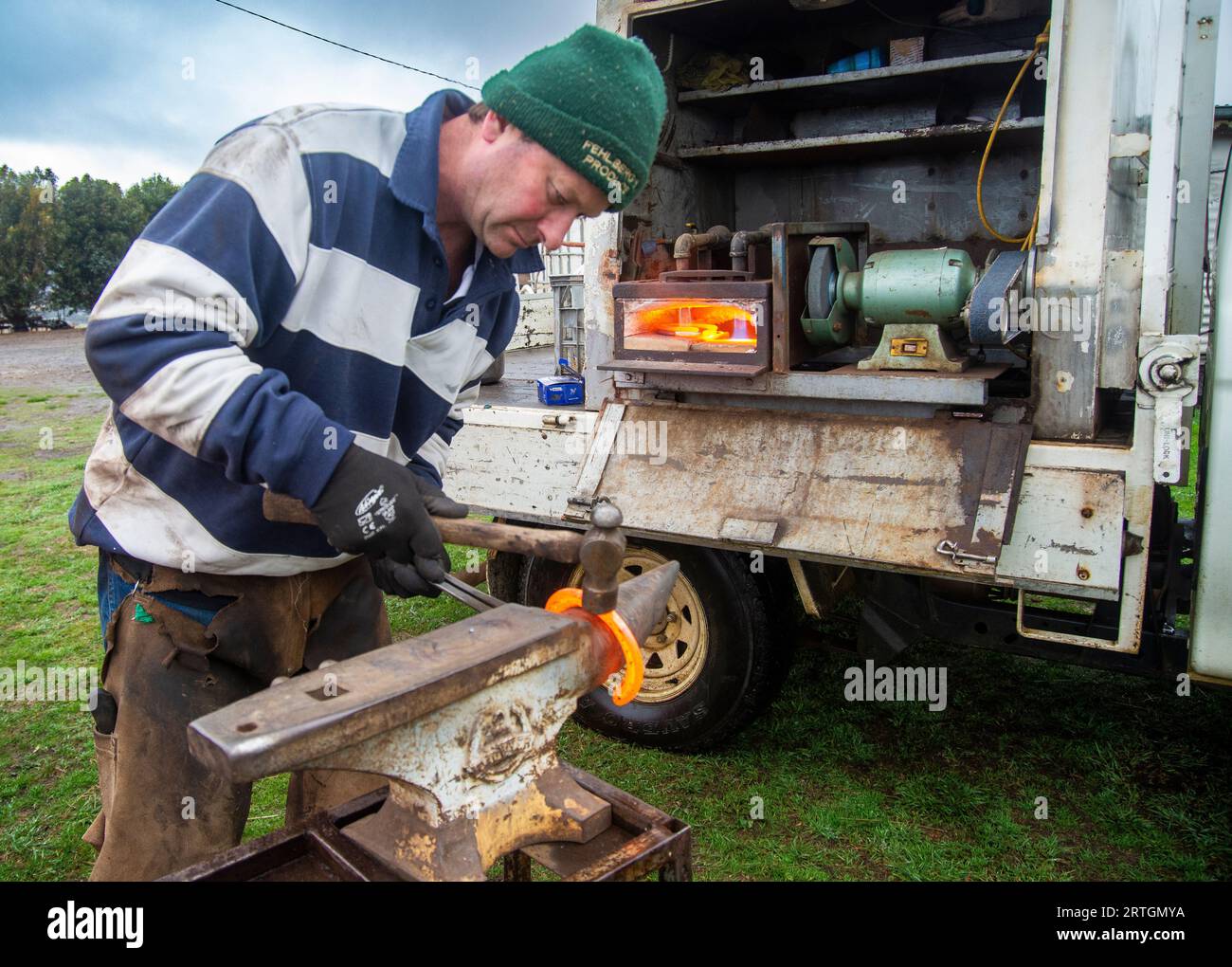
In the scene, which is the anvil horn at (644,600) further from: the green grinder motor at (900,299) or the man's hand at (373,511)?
the green grinder motor at (900,299)

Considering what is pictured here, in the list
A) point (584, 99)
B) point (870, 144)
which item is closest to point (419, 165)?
point (584, 99)

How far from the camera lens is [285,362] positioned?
1.84 metres

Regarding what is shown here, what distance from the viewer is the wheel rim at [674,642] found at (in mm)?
3516

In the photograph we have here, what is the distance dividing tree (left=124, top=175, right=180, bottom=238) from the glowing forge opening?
27650mm

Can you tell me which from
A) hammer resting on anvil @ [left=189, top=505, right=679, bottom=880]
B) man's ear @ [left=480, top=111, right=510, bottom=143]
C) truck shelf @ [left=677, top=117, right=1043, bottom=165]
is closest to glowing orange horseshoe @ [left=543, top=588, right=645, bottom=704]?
hammer resting on anvil @ [left=189, top=505, right=679, bottom=880]

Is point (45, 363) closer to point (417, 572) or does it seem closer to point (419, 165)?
point (419, 165)

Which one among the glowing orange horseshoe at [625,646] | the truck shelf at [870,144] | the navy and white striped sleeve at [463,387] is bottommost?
the glowing orange horseshoe at [625,646]

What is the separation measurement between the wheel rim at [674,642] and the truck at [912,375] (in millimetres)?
12

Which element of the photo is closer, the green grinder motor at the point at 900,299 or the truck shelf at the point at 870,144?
the green grinder motor at the point at 900,299

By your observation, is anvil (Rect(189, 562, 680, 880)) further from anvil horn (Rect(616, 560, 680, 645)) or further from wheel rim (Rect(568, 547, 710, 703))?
wheel rim (Rect(568, 547, 710, 703))

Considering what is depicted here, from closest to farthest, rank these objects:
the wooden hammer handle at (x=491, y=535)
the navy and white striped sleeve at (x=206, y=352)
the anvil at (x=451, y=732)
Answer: the anvil at (x=451, y=732), the navy and white striped sleeve at (x=206, y=352), the wooden hammer handle at (x=491, y=535)

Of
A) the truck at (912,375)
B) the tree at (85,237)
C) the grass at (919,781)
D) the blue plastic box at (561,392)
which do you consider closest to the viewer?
the truck at (912,375)

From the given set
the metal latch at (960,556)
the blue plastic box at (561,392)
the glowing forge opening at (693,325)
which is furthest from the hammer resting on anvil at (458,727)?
the blue plastic box at (561,392)

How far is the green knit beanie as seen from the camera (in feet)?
5.65
